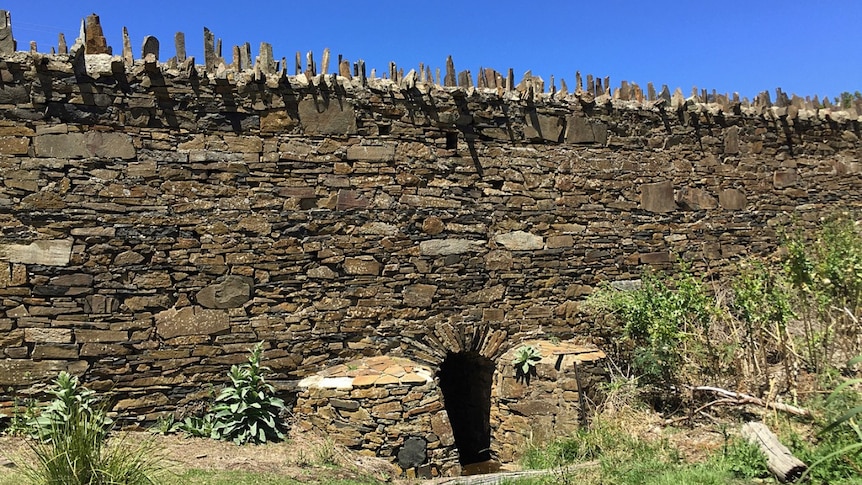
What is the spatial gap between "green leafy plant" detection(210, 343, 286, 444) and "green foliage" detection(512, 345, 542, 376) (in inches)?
110

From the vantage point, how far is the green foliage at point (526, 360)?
24.3ft

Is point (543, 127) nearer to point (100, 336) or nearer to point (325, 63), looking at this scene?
point (325, 63)

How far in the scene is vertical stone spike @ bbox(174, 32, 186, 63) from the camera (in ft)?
21.4

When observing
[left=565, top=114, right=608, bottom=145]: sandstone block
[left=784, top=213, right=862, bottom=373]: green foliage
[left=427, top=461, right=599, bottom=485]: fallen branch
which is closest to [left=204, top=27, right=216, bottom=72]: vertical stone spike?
[left=565, top=114, right=608, bottom=145]: sandstone block

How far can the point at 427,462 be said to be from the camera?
6605mm

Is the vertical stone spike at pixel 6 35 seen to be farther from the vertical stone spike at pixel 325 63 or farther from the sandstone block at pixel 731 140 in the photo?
the sandstone block at pixel 731 140

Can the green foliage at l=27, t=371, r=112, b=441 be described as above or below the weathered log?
above

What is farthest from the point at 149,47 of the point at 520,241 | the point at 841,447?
the point at 841,447

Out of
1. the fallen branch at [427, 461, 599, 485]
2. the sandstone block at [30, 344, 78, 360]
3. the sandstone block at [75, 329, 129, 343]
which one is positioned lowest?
the fallen branch at [427, 461, 599, 485]

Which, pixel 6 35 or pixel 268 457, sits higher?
pixel 6 35

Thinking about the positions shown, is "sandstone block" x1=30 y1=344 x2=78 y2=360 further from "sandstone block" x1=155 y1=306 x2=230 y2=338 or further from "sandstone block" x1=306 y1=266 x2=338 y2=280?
→ "sandstone block" x1=306 y1=266 x2=338 y2=280

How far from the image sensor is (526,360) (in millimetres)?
7445

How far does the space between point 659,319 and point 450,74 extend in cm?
395

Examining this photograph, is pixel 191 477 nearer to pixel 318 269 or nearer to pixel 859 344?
pixel 318 269
